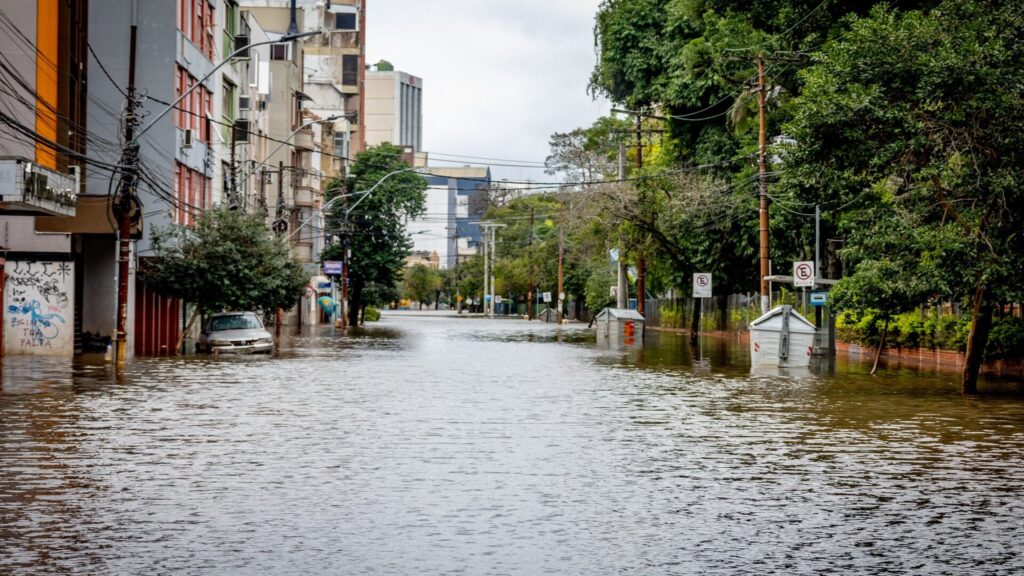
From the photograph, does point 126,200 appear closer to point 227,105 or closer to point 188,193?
point 188,193

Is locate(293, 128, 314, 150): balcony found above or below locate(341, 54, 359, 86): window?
below

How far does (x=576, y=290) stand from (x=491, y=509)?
118 m

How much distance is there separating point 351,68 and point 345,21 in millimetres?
5368

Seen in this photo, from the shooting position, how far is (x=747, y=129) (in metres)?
53.6

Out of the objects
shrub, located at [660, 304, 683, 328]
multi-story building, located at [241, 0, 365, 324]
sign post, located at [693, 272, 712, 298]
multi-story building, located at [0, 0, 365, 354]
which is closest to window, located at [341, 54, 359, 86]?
multi-story building, located at [241, 0, 365, 324]

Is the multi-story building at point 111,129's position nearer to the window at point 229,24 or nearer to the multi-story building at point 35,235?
the multi-story building at point 35,235

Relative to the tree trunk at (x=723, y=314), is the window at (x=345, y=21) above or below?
above

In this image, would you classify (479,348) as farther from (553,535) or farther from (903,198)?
(553,535)

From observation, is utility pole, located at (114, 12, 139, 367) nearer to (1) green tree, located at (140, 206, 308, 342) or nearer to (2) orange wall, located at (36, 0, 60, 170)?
(2) orange wall, located at (36, 0, 60, 170)

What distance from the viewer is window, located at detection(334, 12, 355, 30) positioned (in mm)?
136625

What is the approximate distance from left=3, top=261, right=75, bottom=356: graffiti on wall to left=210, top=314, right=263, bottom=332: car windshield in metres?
5.74

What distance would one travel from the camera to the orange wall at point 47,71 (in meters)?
39.9

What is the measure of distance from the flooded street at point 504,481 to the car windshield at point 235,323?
18107 millimetres

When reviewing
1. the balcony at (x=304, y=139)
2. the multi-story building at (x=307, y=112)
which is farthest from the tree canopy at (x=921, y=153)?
the balcony at (x=304, y=139)
